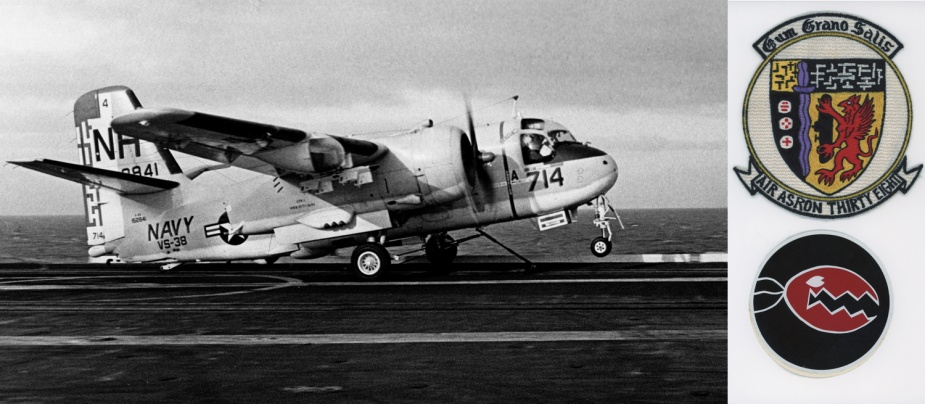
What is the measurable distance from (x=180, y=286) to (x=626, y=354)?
11.5 meters

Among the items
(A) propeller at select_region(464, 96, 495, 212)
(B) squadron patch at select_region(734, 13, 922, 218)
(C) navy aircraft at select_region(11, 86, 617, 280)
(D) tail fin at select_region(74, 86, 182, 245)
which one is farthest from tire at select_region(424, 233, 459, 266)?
(B) squadron patch at select_region(734, 13, 922, 218)

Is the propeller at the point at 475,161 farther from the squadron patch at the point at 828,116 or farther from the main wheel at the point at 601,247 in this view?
the squadron patch at the point at 828,116

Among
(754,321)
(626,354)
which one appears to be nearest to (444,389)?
(626,354)

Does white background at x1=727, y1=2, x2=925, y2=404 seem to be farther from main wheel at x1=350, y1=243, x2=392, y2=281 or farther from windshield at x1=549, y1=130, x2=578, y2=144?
windshield at x1=549, y1=130, x2=578, y2=144

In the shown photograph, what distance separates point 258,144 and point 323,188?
2045 mm

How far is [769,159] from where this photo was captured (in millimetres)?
3830

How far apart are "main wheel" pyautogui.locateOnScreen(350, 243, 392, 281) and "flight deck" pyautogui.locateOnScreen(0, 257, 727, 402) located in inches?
27.5

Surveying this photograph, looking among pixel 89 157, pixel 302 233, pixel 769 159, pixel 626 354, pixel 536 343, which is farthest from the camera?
pixel 89 157

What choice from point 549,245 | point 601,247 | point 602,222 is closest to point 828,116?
point 602,222

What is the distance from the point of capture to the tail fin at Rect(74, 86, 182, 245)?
21.7 m

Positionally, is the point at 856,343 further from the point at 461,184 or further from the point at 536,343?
the point at 461,184

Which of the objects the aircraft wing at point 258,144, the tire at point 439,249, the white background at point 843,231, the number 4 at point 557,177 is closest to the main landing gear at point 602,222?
the number 4 at point 557,177

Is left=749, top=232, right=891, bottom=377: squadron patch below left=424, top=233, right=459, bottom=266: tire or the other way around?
the other way around

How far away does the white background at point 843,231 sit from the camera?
12.5 ft
